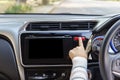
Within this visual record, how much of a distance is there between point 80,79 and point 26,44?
161 centimetres

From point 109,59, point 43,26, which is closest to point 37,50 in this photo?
point 43,26

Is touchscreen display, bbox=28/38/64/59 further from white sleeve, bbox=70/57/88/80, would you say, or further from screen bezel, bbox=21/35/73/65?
white sleeve, bbox=70/57/88/80

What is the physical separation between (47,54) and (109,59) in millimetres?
1342

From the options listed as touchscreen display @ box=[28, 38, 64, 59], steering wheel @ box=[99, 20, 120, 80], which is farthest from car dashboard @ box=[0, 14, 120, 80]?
steering wheel @ box=[99, 20, 120, 80]

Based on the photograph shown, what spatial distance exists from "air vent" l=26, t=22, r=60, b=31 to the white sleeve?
1580mm

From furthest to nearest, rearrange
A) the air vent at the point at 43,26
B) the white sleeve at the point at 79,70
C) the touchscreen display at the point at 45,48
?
the air vent at the point at 43,26, the touchscreen display at the point at 45,48, the white sleeve at the point at 79,70

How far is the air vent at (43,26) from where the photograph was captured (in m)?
4.92

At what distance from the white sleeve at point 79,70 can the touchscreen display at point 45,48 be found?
1290 millimetres

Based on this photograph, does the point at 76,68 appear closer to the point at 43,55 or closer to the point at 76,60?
the point at 76,60

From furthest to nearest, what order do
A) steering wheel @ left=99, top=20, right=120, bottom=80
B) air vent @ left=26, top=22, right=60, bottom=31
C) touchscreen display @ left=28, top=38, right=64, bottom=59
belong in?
air vent @ left=26, top=22, right=60, bottom=31 < touchscreen display @ left=28, top=38, right=64, bottom=59 < steering wheel @ left=99, top=20, right=120, bottom=80

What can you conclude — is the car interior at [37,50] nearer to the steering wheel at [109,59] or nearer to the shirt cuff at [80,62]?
the steering wheel at [109,59]

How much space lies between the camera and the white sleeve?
320 cm

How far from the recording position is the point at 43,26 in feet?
16.2

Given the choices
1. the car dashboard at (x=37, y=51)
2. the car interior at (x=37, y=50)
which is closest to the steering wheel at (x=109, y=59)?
the car interior at (x=37, y=50)
